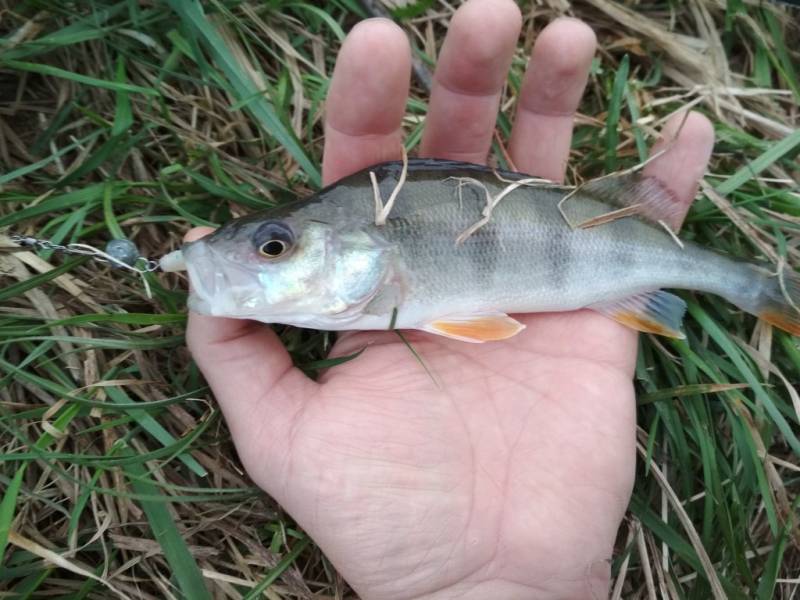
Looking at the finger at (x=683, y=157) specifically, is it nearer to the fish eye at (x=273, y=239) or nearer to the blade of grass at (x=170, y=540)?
the fish eye at (x=273, y=239)

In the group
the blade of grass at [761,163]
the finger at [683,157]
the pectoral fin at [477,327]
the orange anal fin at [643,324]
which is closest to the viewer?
the pectoral fin at [477,327]

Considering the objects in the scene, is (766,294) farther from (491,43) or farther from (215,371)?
(215,371)

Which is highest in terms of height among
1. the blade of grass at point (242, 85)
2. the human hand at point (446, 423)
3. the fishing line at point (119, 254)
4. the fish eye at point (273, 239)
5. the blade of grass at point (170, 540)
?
the blade of grass at point (242, 85)

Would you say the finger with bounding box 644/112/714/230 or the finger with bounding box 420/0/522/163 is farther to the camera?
→ the finger with bounding box 644/112/714/230

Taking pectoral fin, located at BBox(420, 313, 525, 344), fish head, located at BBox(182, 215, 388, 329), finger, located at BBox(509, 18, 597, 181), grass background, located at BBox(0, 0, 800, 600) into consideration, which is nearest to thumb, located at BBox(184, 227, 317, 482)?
fish head, located at BBox(182, 215, 388, 329)

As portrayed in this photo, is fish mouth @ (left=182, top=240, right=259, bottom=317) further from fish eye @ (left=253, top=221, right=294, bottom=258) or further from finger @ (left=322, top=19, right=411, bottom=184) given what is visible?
finger @ (left=322, top=19, right=411, bottom=184)

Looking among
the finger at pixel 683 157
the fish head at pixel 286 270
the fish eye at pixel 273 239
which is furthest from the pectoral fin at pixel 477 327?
the finger at pixel 683 157

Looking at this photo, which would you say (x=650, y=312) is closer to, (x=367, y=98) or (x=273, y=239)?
(x=367, y=98)
